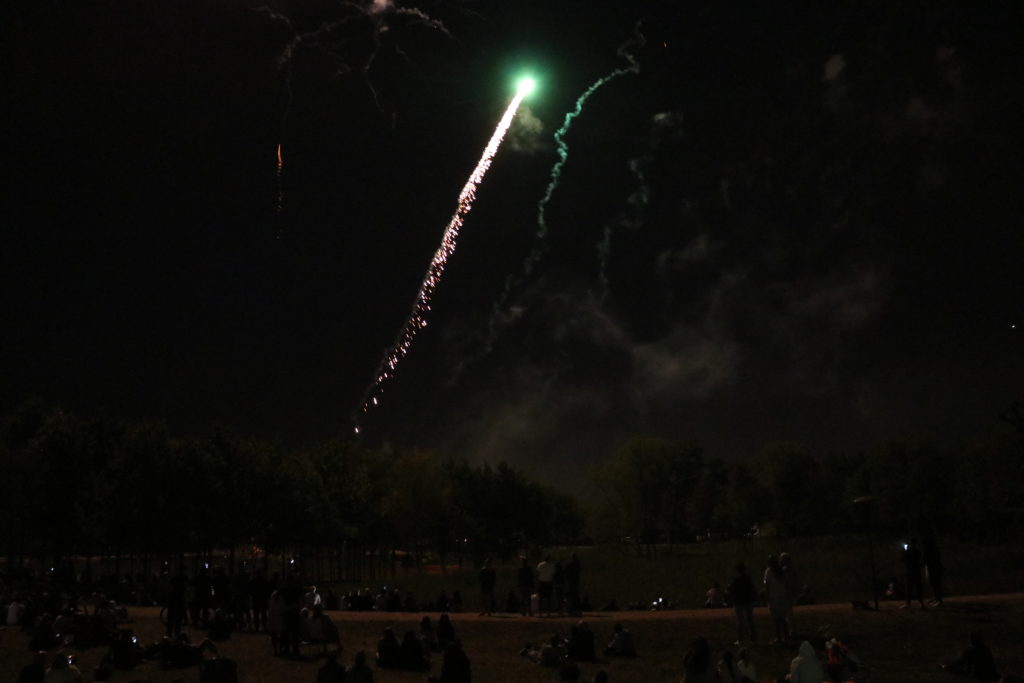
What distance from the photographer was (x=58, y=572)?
40.6m

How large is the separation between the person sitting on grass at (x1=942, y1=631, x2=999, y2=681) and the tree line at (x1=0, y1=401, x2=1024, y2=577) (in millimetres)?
6477

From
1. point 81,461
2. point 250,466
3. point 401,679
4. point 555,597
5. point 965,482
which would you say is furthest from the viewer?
point 965,482

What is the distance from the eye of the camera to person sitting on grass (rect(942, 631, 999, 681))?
16.7 m

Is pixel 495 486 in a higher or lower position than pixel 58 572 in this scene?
higher

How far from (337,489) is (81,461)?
769 inches

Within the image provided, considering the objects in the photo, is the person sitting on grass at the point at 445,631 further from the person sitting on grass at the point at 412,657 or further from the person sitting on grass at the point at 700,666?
the person sitting on grass at the point at 700,666

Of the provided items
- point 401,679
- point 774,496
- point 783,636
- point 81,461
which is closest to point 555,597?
point 783,636

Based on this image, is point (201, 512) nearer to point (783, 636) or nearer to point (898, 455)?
point (783, 636)

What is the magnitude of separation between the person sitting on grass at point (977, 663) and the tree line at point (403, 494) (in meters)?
6.48

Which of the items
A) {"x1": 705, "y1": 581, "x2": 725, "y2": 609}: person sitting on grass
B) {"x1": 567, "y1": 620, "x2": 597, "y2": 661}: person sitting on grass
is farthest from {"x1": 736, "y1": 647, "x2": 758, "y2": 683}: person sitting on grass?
{"x1": 705, "y1": 581, "x2": 725, "y2": 609}: person sitting on grass

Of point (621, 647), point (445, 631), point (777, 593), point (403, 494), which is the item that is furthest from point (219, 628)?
point (403, 494)

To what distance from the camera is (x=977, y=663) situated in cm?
1683

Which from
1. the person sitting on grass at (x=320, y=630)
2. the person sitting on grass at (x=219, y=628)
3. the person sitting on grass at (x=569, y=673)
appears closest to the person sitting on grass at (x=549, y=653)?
the person sitting on grass at (x=320, y=630)

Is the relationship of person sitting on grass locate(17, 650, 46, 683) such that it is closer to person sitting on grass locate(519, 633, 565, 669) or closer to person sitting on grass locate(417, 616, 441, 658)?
person sitting on grass locate(417, 616, 441, 658)
